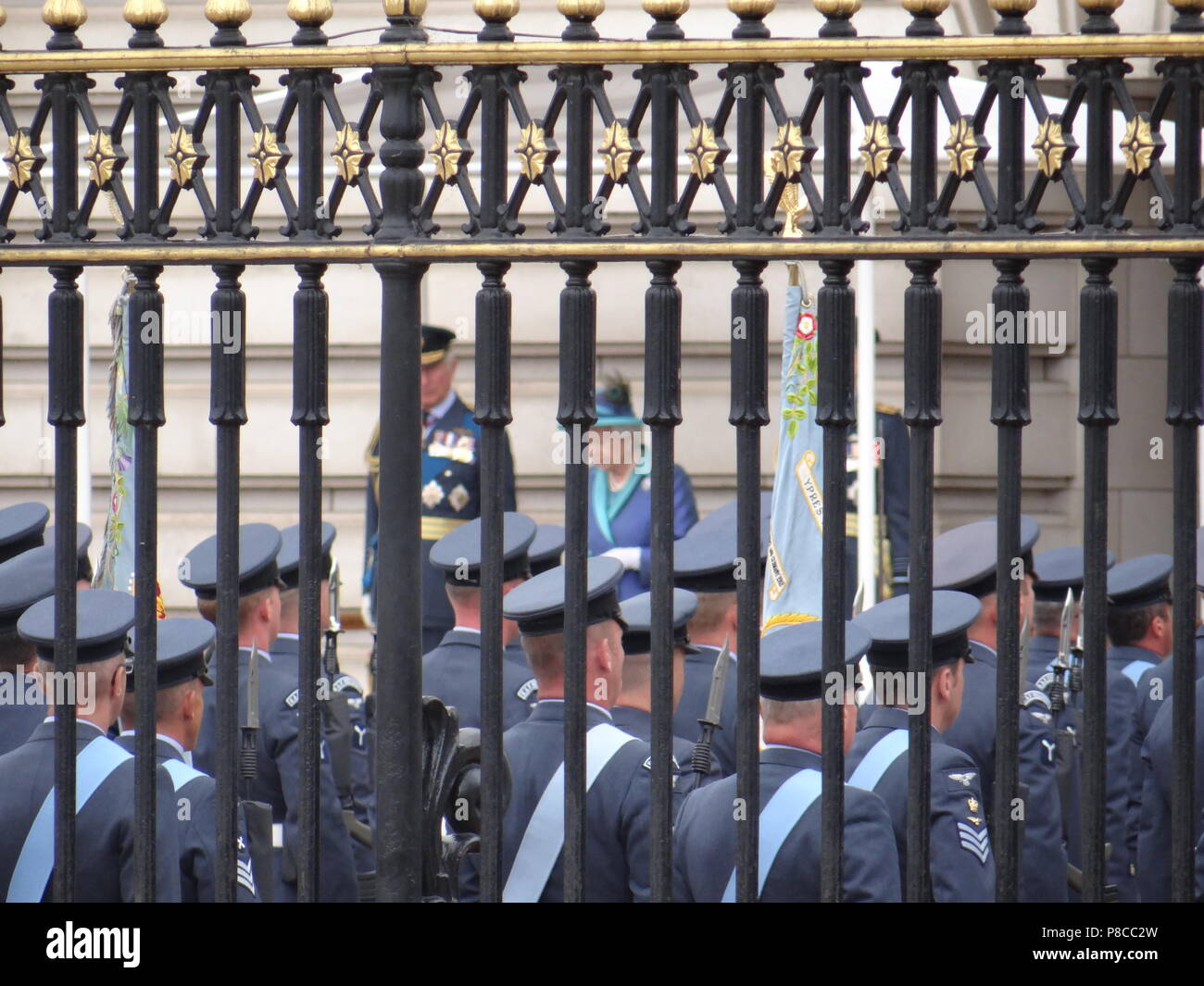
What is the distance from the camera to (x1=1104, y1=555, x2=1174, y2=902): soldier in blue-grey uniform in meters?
5.54

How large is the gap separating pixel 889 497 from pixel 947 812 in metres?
4.22

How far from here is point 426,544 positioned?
8500 mm

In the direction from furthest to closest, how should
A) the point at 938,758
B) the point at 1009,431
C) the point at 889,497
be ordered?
the point at 889,497, the point at 938,758, the point at 1009,431

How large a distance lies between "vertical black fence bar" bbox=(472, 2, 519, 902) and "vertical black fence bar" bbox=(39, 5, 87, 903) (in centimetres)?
70

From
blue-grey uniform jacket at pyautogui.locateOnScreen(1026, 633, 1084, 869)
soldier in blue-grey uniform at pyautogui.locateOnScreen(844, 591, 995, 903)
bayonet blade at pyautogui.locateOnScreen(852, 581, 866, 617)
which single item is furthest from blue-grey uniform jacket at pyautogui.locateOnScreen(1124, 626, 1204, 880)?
bayonet blade at pyautogui.locateOnScreen(852, 581, 866, 617)

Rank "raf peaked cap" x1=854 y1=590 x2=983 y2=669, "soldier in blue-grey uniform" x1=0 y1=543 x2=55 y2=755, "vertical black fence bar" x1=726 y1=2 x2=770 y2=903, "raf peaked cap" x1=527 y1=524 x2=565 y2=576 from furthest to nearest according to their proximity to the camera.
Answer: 1. "raf peaked cap" x1=527 y1=524 x2=565 y2=576
2. "raf peaked cap" x1=854 y1=590 x2=983 y2=669
3. "soldier in blue-grey uniform" x1=0 y1=543 x2=55 y2=755
4. "vertical black fence bar" x1=726 y1=2 x2=770 y2=903

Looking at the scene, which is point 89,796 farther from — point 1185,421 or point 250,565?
point 1185,421

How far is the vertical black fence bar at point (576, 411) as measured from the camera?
2914 millimetres

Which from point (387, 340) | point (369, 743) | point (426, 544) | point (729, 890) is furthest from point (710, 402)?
point (387, 340)

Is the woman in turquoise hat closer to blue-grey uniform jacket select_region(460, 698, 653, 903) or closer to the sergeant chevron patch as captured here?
blue-grey uniform jacket select_region(460, 698, 653, 903)

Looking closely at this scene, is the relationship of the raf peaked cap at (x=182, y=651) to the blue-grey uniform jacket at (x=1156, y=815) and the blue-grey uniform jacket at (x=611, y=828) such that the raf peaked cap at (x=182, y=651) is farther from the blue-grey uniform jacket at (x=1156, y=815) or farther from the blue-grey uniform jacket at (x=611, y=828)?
the blue-grey uniform jacket at (x=1156, y=815)

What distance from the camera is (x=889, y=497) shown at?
8156 mm

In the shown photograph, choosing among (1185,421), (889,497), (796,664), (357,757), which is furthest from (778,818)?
(889,497)

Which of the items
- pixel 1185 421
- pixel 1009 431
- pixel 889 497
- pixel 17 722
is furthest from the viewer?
pixel 889 497
